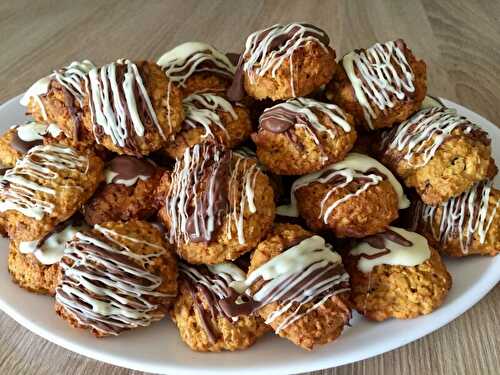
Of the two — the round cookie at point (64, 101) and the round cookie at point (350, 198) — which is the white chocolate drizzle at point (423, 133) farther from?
the round cookie at point (64, 101)

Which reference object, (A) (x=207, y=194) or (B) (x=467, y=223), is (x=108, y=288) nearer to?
(A) (x=207, y=194)

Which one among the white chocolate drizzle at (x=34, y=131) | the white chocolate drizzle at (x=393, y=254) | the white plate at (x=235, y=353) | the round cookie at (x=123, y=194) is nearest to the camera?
the white plate at (x=235, y=353)

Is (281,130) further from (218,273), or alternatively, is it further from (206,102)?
(218,273)

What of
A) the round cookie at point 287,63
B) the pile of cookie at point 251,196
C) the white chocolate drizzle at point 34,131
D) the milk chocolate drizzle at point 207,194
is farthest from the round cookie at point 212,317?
the white chocolate drizzle at point 34,131

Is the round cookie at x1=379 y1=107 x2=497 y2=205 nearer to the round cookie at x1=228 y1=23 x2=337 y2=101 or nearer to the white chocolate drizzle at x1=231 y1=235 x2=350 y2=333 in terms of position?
the round cookie at x1=228 y1=23 x2=337 y2=101

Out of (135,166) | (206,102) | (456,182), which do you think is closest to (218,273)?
(135,166)

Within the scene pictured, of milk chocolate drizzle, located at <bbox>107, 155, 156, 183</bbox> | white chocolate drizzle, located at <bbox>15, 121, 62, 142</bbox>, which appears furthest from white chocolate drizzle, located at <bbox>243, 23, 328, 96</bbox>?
white chocolate drizzle, located at <bbox>15, 121, 62, 142</bbox>
